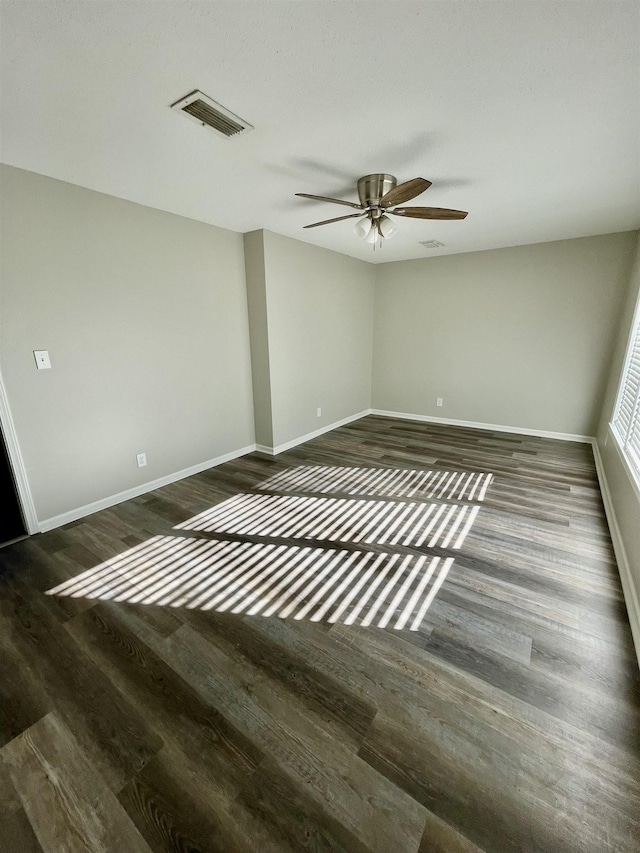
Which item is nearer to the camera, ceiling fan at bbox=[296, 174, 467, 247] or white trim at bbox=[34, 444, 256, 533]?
ceiling fan at bbox=[296, 174, 467, 247]

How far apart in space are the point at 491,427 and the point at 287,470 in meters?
3.09

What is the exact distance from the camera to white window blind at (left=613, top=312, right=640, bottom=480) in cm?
250

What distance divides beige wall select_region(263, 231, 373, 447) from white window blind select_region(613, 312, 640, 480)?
3.15 meters

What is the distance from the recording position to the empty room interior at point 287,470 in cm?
115

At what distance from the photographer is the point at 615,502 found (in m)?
2.64

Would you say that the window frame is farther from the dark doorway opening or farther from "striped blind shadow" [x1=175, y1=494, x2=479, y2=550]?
the dark doorway opening

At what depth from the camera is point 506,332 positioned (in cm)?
466

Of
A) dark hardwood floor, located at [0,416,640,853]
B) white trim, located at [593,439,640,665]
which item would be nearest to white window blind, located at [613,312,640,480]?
white trim, located at [593,439,640,665]

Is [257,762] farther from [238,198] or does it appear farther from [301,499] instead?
[238,198]

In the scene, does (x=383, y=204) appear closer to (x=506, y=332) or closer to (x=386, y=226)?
(x=386, y=226)

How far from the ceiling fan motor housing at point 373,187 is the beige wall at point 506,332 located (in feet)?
9.42

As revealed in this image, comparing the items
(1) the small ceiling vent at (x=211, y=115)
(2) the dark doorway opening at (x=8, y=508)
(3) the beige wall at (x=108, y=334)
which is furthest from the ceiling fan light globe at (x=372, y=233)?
(2) the dark doorway opening at (x=8, y=508)

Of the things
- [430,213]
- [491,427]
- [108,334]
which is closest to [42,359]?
[108,334]

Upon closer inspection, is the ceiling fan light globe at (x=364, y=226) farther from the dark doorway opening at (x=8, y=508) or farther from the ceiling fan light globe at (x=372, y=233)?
the dark doorway opening at (x=8, y=508)
